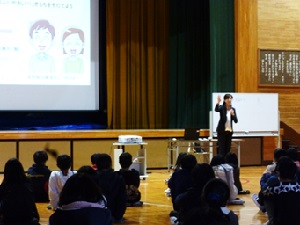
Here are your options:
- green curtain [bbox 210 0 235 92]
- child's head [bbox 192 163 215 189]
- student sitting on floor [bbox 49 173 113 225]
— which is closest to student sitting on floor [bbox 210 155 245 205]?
child's head [bbox 192 163 215 189]

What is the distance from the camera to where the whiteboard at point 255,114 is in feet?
33.4

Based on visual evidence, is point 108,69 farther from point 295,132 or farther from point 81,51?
point 295,132

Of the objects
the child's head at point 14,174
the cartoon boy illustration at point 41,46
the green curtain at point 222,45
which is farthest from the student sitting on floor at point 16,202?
the green curtain at point 222,45

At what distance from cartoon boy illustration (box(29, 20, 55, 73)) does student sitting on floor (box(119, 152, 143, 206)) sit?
4.81m

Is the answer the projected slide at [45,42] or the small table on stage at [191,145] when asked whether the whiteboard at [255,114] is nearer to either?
the small table on stage at [191,145]

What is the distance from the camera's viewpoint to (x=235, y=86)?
10805 mm

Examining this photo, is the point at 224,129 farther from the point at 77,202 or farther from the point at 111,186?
the point at 77,202

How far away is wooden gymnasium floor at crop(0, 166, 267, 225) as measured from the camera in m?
5.32

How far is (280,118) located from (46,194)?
6.25 m

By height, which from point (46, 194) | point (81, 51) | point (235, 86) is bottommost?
point (46, 194)

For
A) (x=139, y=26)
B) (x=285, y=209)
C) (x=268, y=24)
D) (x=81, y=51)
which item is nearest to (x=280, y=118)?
(x=268, y=24)

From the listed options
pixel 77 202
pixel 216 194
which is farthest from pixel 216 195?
pixel 77 202

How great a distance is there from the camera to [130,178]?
19.7ft

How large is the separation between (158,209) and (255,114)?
15.7 ft
